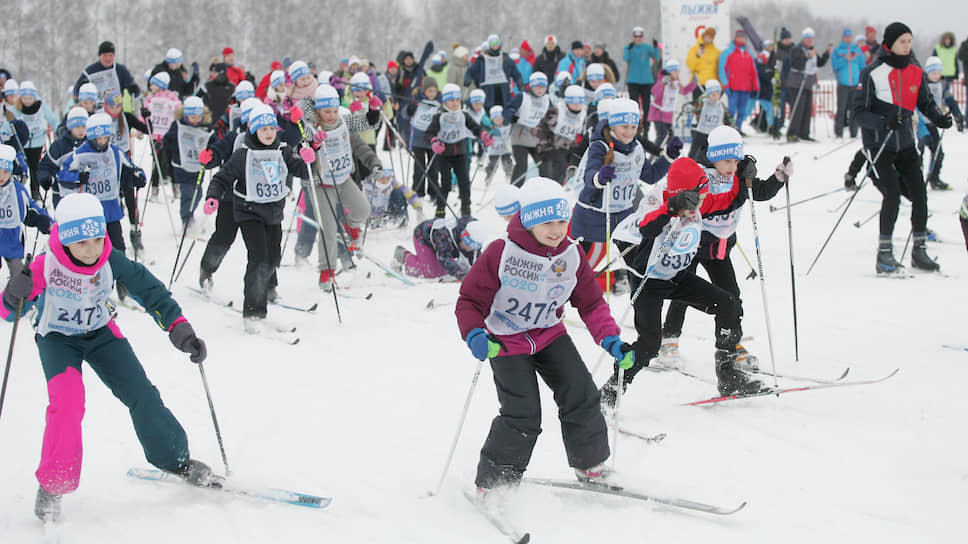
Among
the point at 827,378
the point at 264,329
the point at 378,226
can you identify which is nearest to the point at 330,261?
the point at 264,329

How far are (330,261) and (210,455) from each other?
148 inches

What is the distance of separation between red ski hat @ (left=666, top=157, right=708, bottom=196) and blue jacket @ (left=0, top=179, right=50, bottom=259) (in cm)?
472

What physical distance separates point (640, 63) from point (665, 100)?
50.7 inches

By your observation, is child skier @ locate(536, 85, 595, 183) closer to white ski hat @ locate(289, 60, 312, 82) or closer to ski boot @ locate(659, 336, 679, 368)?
white ski hat @ locate(289, 60, 312, 82)

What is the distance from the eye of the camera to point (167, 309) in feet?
12.6

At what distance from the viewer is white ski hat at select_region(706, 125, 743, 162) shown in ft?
15.6

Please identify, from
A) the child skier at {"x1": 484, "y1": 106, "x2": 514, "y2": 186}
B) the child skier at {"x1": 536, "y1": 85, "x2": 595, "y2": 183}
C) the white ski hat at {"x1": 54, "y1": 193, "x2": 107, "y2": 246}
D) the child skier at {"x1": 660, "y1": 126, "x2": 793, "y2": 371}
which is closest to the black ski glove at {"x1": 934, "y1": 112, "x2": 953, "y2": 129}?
the child skier at {"x1": 660, "y1": 126, "x2": 793, "y2": 371}

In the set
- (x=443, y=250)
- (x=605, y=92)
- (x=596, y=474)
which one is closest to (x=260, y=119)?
(x=443, y=250)

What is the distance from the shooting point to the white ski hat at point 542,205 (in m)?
3.54

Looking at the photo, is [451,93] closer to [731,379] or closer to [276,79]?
[276,79]

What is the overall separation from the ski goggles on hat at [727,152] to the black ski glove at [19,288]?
3.43 meters

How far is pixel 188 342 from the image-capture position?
3.75 metres

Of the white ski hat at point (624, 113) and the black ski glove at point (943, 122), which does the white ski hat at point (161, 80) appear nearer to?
the white ski hat at point (624, 113)

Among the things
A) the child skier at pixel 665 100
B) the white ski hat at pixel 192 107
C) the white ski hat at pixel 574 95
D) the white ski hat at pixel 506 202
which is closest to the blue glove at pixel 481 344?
the white ski hat at pixel 506 202
